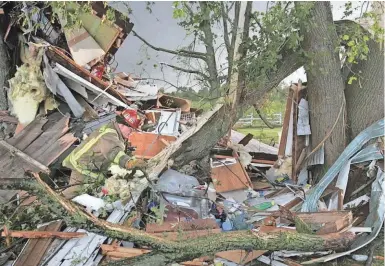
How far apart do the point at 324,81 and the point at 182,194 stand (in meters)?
2.97

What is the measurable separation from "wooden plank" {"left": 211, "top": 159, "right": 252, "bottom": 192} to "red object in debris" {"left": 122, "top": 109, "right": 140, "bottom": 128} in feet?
7.88

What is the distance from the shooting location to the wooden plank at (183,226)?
221 inches

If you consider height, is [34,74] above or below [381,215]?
above

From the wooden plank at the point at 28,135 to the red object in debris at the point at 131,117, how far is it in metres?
1.77

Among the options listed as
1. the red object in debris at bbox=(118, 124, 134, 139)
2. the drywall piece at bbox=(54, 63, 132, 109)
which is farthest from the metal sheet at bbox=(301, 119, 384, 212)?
the drywall piece at bbox=(54, 63, 132, 109)

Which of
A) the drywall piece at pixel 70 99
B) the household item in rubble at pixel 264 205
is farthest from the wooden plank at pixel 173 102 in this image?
the household item in rubble at pixel 264 205

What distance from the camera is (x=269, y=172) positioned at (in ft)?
28.0

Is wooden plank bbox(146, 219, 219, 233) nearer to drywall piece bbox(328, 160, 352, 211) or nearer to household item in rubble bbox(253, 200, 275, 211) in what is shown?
household item in rubble bbox(253, 200, 275, 211)

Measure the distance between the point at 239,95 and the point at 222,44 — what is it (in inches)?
36.5

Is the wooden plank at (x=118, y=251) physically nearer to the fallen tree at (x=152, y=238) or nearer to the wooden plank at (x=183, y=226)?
the wooden plank at (x=183, y=226)

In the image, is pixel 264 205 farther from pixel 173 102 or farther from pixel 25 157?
pixel 173 102

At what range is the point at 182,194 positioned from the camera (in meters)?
6.40

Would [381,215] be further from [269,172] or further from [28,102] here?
[28,102]

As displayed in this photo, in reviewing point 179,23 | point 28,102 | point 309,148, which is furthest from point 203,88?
point 28,102
